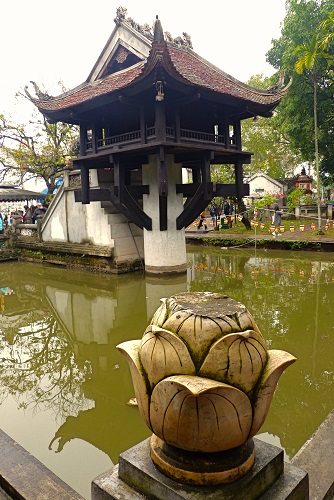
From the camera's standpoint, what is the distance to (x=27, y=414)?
163 inches

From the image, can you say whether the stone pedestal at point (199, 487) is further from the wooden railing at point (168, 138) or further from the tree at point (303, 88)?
the tree at point (303, 88)

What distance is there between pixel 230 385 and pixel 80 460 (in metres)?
2.38

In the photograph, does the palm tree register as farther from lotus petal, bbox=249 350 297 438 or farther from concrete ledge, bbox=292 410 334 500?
lotus petal, bbox=249 350 297 438

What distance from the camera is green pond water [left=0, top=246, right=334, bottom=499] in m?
3.58

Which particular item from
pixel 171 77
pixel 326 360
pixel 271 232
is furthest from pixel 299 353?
pixel 271 232

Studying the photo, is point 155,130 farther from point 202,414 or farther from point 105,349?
point 202,414

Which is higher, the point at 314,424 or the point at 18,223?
the point at 18,223

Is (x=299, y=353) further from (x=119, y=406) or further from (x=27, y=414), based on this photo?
(x=27, y=414)

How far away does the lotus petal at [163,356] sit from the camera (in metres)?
1.50

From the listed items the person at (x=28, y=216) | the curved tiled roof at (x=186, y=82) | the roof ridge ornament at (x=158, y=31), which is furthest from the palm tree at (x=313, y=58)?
the person at (x=28, y=216)

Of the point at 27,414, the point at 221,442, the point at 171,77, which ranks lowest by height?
the point at 27,414

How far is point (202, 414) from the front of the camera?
1.45 meters

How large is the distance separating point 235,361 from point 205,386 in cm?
17

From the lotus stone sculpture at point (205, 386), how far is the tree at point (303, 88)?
1612 cm
